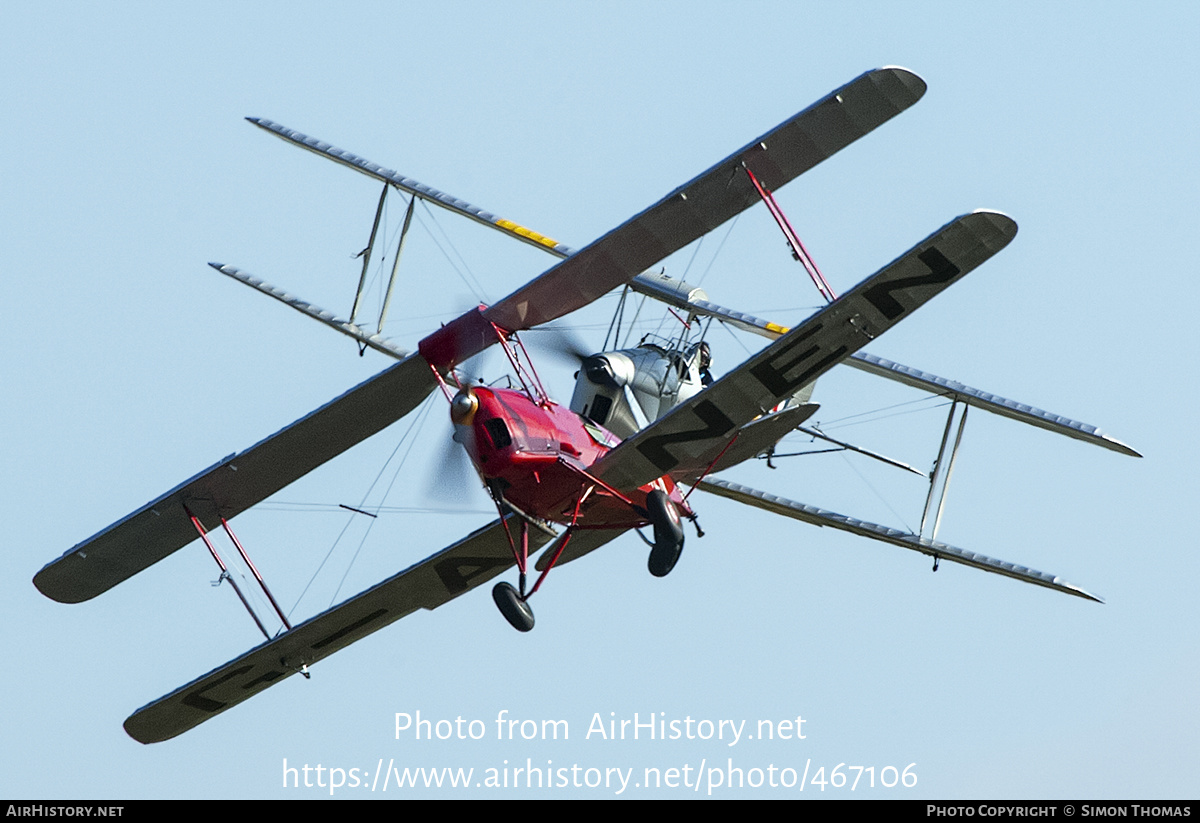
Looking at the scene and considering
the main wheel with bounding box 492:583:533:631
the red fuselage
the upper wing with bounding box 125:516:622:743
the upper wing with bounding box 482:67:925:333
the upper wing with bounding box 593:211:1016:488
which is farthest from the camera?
the upper wing with bounding box 125:516:622:743

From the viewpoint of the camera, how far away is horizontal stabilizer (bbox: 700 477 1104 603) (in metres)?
23.3

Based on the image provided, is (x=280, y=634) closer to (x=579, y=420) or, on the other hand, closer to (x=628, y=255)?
(x=579, y=420)

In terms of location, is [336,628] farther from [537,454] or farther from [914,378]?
[914,378]

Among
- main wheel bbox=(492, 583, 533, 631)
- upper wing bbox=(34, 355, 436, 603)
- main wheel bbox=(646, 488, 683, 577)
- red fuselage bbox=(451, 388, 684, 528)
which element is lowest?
main wheel bbox=(492, 583, 533, 631)

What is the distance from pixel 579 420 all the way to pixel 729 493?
9.52 ft

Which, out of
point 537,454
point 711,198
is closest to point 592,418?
point 537,454

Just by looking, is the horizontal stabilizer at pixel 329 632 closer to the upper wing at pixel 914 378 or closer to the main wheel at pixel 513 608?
the main wheel at pixel 513 608

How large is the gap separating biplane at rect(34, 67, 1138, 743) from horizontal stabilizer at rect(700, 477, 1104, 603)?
21 millimetres

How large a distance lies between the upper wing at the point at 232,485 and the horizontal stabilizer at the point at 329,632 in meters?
1.40

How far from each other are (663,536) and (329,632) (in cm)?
426

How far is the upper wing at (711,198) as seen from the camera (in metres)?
19.2

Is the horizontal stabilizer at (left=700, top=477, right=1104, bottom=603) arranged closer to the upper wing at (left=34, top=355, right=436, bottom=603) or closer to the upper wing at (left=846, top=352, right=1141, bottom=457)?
the upper wing at (left=846, top=352, right=1141, bottom=457)

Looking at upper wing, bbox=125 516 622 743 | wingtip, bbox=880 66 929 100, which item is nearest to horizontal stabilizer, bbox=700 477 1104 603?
upper wing, bbox=125 516 622 743

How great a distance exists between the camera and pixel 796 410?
65.6ft
